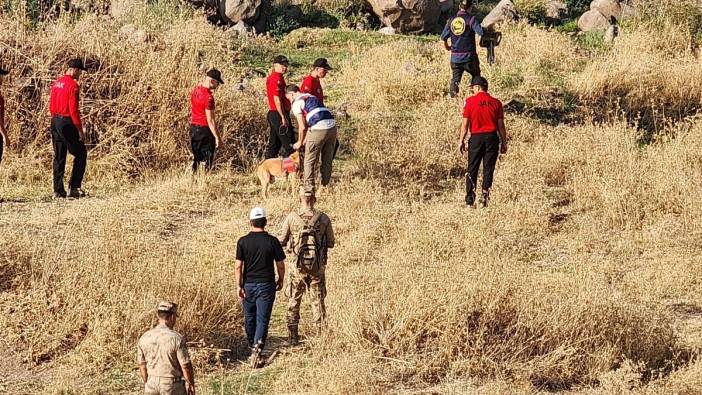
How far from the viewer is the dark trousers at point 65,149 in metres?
13.5

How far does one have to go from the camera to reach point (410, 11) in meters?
24.6

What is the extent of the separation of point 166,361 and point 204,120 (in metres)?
7.10

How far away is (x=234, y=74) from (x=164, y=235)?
6.61 meters

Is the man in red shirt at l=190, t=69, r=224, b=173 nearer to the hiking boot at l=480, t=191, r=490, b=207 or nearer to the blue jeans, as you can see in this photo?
the hiking boot at l=480, t=191, r=490, b=207

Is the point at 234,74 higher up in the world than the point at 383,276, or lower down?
higher up

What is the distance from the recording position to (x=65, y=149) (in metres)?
13.8

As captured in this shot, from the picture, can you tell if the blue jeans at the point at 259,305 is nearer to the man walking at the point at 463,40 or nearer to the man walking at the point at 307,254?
the man walking at the point at 307,254

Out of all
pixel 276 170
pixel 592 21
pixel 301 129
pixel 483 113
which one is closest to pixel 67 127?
pixel 276 170

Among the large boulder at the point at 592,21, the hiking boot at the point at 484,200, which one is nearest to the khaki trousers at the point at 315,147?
the hiking boot at the point at 484,200

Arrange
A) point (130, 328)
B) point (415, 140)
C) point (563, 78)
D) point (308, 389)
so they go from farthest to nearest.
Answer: point (563, 78) → point (415, 140) → point (130, 328) → point (308, 389)

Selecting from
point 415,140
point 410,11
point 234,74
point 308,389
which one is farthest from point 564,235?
point 410,11

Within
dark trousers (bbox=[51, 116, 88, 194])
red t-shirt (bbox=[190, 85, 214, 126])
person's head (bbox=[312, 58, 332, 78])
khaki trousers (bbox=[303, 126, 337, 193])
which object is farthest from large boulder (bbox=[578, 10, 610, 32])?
dark trousers (bbox=[51, 116, 88, 194])

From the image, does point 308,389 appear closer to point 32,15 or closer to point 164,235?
point 164,235

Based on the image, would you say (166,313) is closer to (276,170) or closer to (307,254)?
Answer: (307,254)
